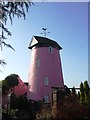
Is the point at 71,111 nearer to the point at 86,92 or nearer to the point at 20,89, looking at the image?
the point at 86,92

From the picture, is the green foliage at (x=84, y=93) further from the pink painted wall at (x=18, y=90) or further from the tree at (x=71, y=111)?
the pink painted wall at (x=18, y=90)

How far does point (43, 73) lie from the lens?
50.3 ft

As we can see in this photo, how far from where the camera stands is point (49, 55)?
1584 cm

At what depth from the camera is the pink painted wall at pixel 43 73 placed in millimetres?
15289

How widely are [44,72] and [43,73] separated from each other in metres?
0.08

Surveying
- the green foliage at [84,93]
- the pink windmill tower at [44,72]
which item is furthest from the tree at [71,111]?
the pink windmill tower at [44,72]

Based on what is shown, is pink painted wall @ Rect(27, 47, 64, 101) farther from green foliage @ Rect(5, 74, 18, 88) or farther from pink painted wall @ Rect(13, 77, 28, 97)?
green foliage @ Rect(5, 74, 18, 88)

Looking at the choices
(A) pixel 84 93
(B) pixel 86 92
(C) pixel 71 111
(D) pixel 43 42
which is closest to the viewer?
(C) pixel 71 111

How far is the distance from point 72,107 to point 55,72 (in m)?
8.00

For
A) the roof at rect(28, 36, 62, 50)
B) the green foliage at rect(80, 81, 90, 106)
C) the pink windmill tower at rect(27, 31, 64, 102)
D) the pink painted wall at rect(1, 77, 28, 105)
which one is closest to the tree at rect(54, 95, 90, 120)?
the green foliage at rect(80, 81, 90, 106)

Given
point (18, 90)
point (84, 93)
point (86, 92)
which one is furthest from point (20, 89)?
point (84, 93)

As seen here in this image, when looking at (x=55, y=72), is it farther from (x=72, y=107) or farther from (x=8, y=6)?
(x=8, y=6)

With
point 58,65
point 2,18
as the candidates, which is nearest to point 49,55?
point 58,65

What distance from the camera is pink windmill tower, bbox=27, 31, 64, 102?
50.2 ft
